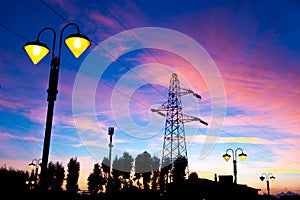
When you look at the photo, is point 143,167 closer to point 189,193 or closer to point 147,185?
point 147,185

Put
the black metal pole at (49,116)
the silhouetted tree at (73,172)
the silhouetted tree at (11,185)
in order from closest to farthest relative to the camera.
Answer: the black metal pole at (49,116)
the silhouetted tree at (11,185)
the silhouetted tree at (73,172)

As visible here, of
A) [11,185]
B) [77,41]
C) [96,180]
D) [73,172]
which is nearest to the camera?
[77,41]

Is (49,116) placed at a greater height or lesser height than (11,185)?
greater

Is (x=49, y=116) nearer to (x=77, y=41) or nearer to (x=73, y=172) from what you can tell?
(x=77, y=41)

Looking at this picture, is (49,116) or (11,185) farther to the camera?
(11,185)

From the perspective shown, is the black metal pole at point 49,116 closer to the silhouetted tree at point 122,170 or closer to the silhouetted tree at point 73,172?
the silhouetted tree at point 122,170

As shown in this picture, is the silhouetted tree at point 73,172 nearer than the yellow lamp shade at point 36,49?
No

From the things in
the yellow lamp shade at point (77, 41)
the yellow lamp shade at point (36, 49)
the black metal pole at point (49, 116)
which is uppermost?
the yellow lamp shade at point (77, 41)

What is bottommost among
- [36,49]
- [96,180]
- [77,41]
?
[96,180]

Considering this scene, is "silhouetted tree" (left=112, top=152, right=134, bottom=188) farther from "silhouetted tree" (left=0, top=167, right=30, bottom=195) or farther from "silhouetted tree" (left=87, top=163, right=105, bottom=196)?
"silhouetted tree" (left=0, top=167, right=30, bottom=195)

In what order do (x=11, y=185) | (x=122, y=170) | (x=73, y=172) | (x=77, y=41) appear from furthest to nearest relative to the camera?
(x=73, y=172)
(x=122, y=170)
(x=11, y=185)
(x=77, y=41)

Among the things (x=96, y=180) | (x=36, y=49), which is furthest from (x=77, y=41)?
(x=96, y=180)

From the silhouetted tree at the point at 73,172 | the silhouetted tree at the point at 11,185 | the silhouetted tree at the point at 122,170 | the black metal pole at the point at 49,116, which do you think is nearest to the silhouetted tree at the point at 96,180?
the silhouetted tree at the point at 73,172

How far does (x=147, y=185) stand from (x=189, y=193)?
65434 mm
